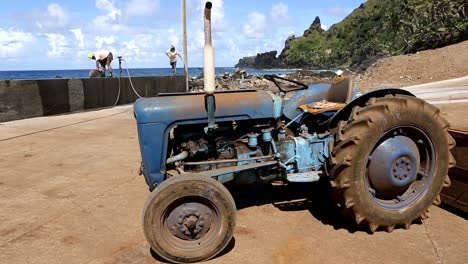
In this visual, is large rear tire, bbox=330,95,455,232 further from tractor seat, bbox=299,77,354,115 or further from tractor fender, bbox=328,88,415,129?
tractor seat, bbox=299,77,354,115

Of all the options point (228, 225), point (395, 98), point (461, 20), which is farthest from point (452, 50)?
point (228, 225)

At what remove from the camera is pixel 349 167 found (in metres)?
3.58

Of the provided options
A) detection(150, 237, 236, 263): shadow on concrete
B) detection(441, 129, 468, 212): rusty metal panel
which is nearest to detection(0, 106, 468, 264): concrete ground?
detection(150, 237, 236, 263): shadow on concrete

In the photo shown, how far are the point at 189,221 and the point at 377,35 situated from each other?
10282 centimetres

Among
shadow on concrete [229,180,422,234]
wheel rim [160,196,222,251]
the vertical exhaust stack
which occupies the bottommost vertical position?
shadow on concrete [229,180,422,234]

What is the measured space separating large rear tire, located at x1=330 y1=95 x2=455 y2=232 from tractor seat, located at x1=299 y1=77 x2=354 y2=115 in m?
0.26

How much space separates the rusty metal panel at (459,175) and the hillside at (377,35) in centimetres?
3015

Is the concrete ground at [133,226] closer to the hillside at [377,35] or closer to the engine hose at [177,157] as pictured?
the engine hose at [177,157]

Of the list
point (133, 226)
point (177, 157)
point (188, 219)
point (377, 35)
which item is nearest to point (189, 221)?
point (188, 219)

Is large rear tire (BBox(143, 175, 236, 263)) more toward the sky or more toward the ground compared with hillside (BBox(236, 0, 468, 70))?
more toward the ground

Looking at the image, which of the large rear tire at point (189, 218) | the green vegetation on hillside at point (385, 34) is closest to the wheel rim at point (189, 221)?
the large rear tire at point (189, 218)

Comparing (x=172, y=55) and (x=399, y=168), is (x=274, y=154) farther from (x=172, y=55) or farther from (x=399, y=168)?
(x=172, y=55)

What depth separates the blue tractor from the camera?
3322mm

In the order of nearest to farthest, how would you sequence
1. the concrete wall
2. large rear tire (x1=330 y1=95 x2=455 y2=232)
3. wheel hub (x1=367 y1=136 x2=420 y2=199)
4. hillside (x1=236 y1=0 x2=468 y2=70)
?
large rear tire (x1=330 y1=95 x2=455 y2=232) → wheel hub (x1=367 y1=136 x2=420 y2=199) → the concrete wall → hillside (x1=236 y1=0 x2=468 y2=70)
